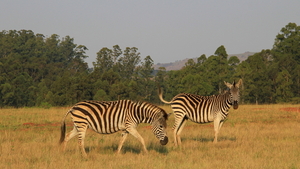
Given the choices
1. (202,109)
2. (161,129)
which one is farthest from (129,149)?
(202,109)

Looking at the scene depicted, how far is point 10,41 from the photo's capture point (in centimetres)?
10519

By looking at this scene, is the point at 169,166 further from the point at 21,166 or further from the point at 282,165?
the point at 21,166

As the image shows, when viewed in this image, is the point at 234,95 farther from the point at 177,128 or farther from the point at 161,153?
the point at 161,153

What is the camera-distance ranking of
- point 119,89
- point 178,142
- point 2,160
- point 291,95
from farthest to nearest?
point 119,89 < point 291,95 < point 178,142 < point 2,160

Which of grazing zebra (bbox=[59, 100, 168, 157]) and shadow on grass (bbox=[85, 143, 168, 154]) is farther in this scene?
shadow on grass (bbox=[85, 143, 168, 154])

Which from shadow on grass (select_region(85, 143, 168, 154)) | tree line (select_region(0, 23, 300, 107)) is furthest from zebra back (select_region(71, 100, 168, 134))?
tree line (select_region(0, 23, 300, 107))

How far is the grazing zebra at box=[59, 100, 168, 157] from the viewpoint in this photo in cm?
1048

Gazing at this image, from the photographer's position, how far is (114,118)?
35.0 ft

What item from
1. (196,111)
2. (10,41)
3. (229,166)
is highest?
(10,41)

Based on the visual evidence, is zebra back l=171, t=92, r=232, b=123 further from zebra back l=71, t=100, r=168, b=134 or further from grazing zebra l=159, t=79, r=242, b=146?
zebra back l=71, t=100, r=168, b=134

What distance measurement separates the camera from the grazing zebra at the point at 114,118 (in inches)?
413

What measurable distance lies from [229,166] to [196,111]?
411 centimetres

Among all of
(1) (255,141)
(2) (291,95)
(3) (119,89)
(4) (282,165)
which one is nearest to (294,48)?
(2) (291,95)

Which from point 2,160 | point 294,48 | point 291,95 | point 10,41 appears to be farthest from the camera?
point 10,41
